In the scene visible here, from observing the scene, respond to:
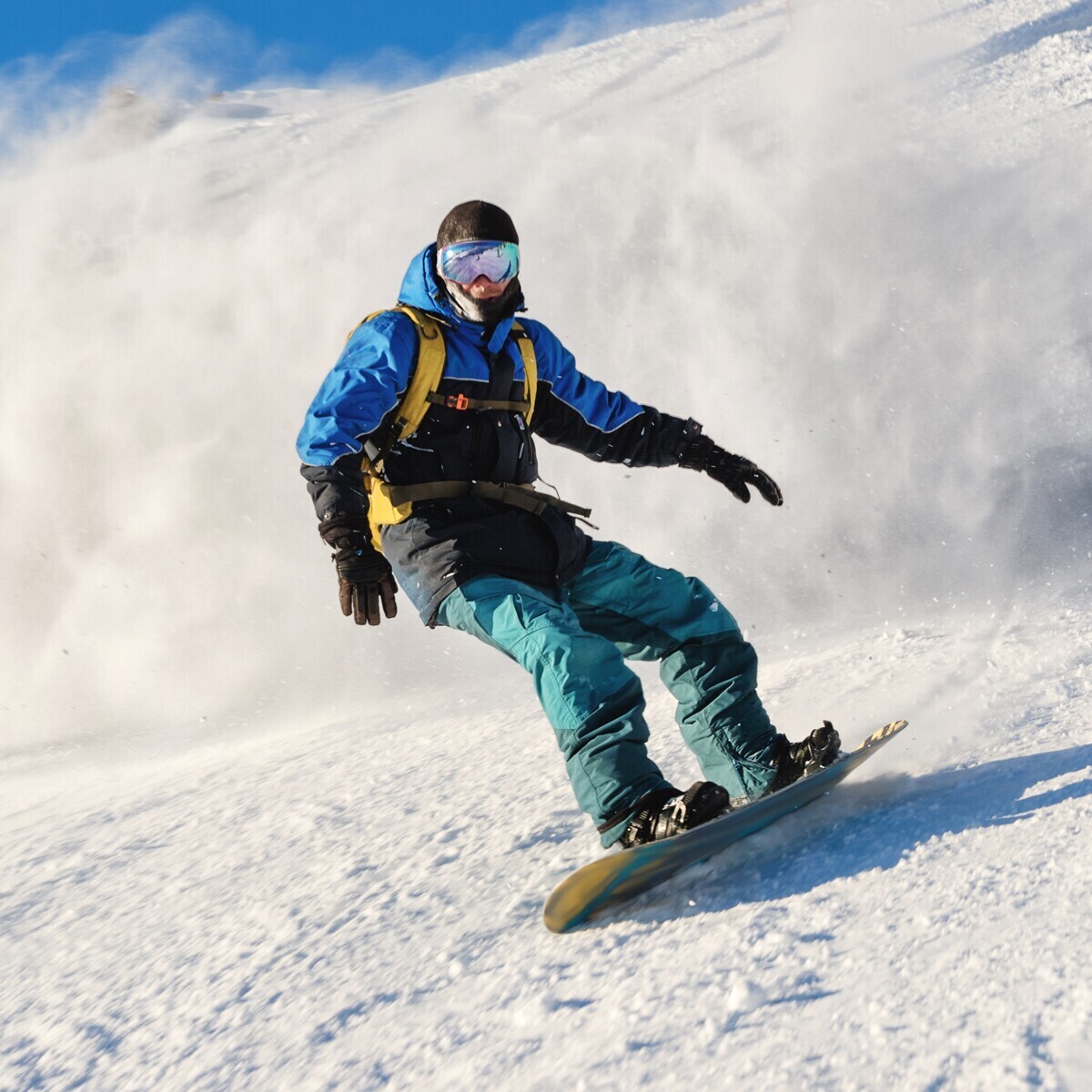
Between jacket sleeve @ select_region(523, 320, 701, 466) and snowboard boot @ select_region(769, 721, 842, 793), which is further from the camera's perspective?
A: jacket sleeve @ select_region(523, 320, 701, 466)

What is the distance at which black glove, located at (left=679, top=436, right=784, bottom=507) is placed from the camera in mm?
3365

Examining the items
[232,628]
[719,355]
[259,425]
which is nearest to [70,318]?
[259,425]

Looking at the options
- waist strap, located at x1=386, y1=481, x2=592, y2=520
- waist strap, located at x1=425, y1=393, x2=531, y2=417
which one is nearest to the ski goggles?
waist strap, located at x1=425, y1=393, x2=531, y2=417

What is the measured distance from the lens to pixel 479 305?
2.78m

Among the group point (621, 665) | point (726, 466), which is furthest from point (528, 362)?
point (621, 665)

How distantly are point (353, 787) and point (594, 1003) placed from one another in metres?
1.86

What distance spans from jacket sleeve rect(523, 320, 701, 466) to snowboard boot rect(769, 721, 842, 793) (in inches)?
38.9

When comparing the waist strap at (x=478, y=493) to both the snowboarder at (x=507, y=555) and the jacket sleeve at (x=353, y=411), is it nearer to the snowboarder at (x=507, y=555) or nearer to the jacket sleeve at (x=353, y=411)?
the snowboarder at (x=507, y=555)

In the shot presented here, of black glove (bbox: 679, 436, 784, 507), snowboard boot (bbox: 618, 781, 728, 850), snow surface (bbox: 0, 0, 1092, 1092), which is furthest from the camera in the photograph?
black glove (bbox: 679, 436, 784, 507)

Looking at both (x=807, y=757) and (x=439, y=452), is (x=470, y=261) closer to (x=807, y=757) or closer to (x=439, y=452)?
(x=439, y=452)

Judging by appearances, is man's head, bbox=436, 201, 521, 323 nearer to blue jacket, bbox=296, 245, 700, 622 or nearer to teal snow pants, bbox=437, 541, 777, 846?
blue jacket, bbox=296, 245, 700, 622

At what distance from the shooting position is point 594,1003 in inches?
77.0

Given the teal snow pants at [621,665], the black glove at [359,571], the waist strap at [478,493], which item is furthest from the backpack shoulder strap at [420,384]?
the teal snow pants at [621,665]

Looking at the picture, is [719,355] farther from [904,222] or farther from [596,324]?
[904,222]
